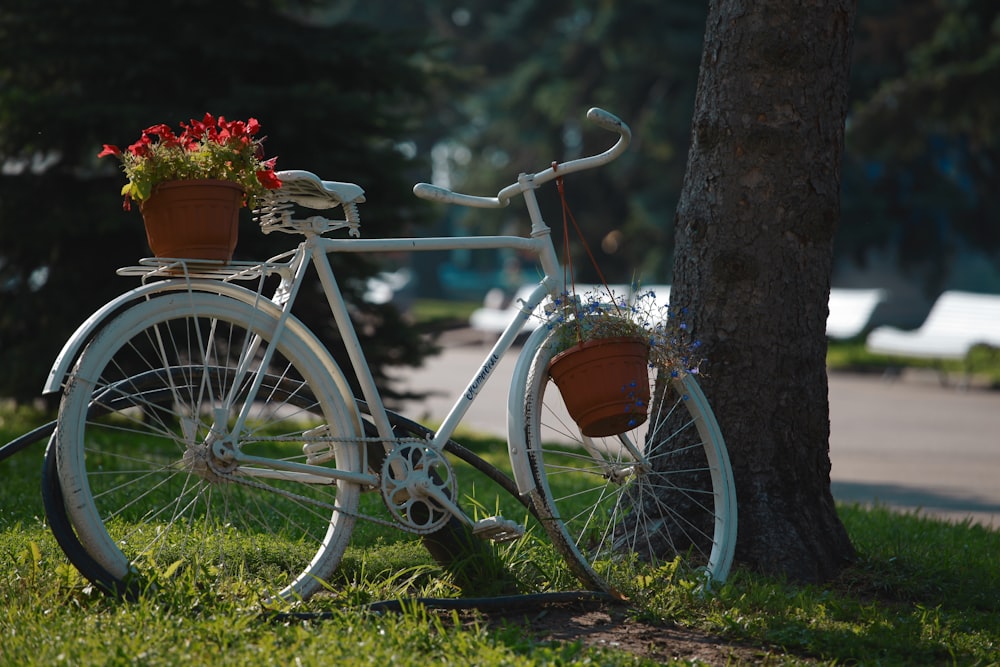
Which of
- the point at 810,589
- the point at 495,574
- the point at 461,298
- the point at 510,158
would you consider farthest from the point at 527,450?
the point at 461,298

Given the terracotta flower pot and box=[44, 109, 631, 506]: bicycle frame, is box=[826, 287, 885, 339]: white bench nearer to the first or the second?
box=[44, 109, 631, 506]: bicycle frame

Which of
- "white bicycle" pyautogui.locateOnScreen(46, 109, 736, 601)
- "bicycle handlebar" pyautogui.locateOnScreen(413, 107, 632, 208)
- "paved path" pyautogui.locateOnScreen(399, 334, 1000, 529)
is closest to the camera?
"white bicycle" pyautogui.locateOnScreen(46, 109, 736, 601)

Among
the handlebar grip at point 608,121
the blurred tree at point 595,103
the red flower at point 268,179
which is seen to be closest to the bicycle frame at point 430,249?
the red flower at point 268,179

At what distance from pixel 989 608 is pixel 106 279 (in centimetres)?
710

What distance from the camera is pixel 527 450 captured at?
3.70 m

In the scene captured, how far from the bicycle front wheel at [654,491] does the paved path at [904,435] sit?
2.62 m

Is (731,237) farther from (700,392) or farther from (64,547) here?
(64,547)

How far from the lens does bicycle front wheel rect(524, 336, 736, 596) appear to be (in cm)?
383

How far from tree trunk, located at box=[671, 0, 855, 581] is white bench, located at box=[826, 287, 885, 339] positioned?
14980 mm

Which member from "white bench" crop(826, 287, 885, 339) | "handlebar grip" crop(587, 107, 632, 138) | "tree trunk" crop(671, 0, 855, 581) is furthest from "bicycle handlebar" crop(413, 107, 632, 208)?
"white bench" crop(826, 287, 885, 339)

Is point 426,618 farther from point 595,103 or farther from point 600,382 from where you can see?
point 595,103

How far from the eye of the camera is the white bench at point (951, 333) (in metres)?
15.2

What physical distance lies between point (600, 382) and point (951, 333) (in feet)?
45.6

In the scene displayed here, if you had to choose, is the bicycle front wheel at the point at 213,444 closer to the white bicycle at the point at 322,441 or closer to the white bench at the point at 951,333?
the white bicycle at the point at 322,441
